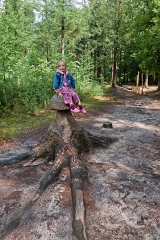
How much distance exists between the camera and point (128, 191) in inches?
156

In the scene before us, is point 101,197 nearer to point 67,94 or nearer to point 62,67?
point 67,94

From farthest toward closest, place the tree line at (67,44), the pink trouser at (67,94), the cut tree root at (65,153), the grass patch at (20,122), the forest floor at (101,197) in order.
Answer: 1. the tree line at (67,44)
2. the grass patch at (20,122)
3. the pink trouser at (67,94)
4. the cut tree root at (65,153)
5. the forest floor at (101,197)

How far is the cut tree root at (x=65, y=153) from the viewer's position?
3.56 meters

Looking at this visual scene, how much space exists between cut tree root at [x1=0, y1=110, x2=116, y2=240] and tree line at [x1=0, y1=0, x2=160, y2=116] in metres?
5.52

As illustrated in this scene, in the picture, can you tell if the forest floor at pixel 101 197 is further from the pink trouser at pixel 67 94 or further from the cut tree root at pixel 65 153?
the pink trouser at pixel 67 94

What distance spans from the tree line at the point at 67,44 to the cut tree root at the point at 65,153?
5525 mm

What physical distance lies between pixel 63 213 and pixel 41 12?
25054 mm

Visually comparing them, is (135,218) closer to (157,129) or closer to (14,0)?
(157,129)

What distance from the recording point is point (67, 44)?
2542 centimetres

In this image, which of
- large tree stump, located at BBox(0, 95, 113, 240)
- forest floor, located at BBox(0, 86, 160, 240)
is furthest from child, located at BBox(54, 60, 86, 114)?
forest floor, located at BBox(0, 86, 160, 240)

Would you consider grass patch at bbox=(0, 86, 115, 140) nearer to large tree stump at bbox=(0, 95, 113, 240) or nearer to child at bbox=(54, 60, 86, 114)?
large tree stump at bbox=(0, 95, 113, 240)

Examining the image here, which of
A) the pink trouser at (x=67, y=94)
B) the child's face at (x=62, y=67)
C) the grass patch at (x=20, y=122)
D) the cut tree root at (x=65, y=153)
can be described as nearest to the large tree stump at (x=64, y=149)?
the cut tree root at (x=65, y=153)

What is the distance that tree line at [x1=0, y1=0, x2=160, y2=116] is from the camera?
1045 centimetres

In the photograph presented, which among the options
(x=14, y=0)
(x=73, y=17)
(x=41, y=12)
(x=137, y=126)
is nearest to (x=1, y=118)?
(x=137, y=126)
